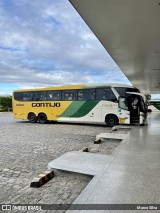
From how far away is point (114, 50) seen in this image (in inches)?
352

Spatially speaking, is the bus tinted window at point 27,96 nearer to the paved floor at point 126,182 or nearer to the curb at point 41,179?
the paved floor at point 126,182

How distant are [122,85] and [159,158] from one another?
874 centimetres

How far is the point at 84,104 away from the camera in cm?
1498

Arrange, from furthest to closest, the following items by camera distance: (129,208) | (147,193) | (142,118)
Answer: (142,118) < (147,193) < (129,208)

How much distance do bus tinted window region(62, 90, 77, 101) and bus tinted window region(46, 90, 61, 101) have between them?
1.51 ft

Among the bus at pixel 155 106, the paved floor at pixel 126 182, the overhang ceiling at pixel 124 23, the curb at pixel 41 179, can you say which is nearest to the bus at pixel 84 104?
the overhang ceiling at pixel 124 23

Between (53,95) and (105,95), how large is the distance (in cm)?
436

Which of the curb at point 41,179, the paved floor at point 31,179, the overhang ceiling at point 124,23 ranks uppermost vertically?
the overhang ceiling at point 124,23

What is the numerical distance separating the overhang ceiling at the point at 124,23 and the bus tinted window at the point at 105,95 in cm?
460

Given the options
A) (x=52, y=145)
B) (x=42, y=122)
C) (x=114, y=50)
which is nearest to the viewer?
(x=52, y=145)

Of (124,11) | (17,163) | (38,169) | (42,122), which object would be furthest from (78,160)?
(42,122)

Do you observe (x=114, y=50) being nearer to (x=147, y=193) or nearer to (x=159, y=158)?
(x=159, y=158)

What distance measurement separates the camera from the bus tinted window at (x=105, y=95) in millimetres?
13945

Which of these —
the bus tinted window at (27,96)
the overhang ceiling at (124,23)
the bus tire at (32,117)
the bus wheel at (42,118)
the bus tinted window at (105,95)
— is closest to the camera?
the overhang ceiling at (124,23)
